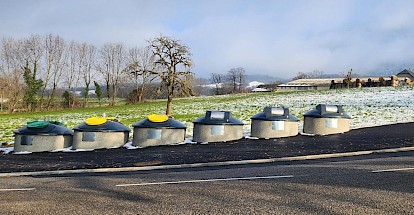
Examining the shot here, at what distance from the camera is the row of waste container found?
1408 centimetres

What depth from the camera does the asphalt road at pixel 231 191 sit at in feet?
18.0

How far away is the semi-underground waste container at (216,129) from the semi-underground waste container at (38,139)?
510 cm

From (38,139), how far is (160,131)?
4.46 m

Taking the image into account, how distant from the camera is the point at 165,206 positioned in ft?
18.8

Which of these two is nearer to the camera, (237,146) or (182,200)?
(182,200)

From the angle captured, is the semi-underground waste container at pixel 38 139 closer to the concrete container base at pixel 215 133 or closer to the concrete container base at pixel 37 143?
the concrete container base at pixel 37 143

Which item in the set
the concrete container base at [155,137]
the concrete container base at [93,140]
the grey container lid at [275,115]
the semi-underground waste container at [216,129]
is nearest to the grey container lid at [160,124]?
the concrete container base at [155,137]

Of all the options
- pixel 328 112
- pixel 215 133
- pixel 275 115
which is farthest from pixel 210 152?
pixel 328 112

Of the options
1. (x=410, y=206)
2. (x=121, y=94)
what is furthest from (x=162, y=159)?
(x=121, y=94)

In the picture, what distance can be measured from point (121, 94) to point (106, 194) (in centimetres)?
6001

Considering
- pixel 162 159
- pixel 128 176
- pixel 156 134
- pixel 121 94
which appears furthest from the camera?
pixel 121 94

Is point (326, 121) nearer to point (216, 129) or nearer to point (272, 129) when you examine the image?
point (272, 129)

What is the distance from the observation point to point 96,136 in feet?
46.3

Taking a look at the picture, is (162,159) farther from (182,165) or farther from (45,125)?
(45,125)
